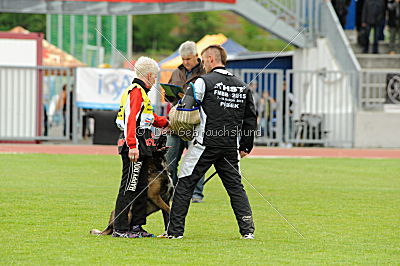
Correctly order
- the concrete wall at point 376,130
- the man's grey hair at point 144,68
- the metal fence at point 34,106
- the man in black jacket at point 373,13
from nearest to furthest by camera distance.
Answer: the man's grey hair at point 144,68, the metal fence at point 34,106, the concrete wall at point 376,130, the man in black jacket at point 373,13

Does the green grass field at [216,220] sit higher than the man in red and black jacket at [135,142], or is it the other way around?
the man in red and black jacket at [135,142]

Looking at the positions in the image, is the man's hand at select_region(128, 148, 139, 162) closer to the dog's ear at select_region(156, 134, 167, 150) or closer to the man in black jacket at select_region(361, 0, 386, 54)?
the dog's ear at select_region(156, 134, 167, 150)

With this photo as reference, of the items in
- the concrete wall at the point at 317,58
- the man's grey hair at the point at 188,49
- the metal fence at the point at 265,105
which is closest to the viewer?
the man's grey hair at the point at 188,49

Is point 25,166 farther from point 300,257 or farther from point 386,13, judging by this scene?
point 386,13

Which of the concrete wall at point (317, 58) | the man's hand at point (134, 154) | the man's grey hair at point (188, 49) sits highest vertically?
the concrete wall at point (317, 58)

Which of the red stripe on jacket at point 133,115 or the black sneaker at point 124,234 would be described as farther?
the black sneaker at point 124,234

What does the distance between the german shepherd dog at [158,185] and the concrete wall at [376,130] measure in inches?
717

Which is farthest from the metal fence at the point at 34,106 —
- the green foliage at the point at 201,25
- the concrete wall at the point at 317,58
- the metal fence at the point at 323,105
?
the green foliage at the point at 201,25

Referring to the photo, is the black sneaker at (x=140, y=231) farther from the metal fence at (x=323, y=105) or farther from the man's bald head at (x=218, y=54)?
the metal fence at (x=323, y=105)

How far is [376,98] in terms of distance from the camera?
2723cm

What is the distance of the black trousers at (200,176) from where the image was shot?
30.3ft

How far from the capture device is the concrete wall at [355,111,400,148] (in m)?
27.1

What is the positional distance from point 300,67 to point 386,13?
11.2 feet

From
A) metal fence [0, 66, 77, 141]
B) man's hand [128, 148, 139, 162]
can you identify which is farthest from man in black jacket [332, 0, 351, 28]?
man's hand [128, 148, 139, 162]
